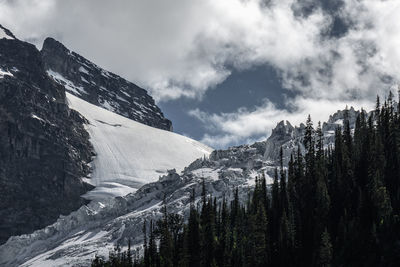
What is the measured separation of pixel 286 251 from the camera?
142 m

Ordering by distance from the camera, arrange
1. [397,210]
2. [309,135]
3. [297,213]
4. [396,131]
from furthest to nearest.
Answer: [309,135], [396,131], [297,213], [397,210]

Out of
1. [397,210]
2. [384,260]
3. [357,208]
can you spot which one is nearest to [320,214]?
[357,208]

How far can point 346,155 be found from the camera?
168 m

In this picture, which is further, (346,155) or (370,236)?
(346,155)

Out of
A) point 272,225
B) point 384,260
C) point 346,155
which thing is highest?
point 346,155

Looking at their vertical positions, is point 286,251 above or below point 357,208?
below

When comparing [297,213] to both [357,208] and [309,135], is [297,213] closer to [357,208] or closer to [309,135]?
[357,208]

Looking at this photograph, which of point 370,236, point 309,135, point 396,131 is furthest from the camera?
point 309,135

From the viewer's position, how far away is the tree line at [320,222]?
12875 cm

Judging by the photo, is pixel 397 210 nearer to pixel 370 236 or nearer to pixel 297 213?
pixel 370 236

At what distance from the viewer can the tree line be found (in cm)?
12875

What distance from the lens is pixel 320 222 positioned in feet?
472

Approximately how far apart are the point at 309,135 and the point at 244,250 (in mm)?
46639

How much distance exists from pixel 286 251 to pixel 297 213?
1670 cm
